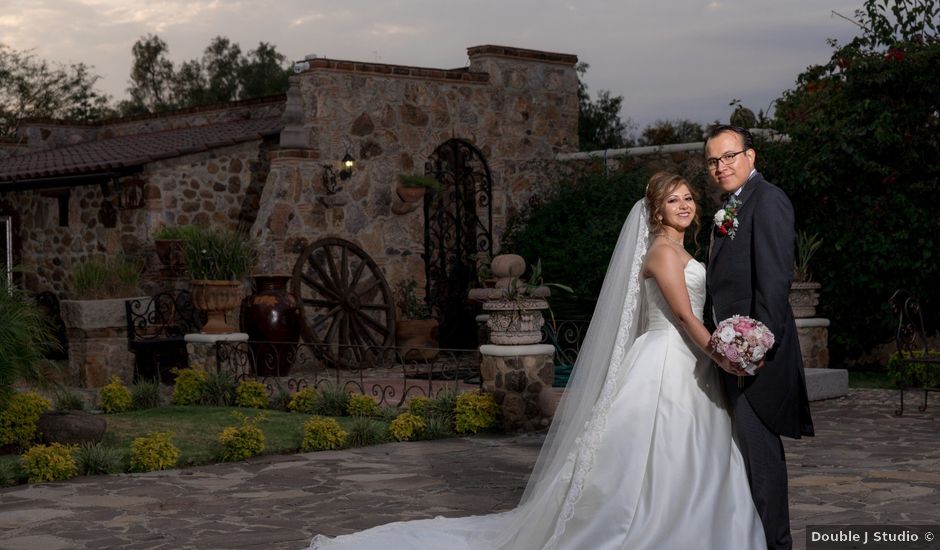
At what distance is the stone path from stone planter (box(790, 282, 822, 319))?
2728 millimetres

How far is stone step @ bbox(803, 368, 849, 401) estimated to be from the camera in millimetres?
10789

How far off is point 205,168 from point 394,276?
2.77 m

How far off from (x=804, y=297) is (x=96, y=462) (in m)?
7.09

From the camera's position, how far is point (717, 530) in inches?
181

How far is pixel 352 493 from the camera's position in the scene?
6.97 meters

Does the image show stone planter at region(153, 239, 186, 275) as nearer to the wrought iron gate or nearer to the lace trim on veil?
the wrought iron gate

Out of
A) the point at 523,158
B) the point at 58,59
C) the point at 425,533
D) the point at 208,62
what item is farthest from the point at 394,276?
the point at 208,62

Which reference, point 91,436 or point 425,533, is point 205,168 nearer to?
point 91,436

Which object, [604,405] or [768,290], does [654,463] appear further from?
[768,290]

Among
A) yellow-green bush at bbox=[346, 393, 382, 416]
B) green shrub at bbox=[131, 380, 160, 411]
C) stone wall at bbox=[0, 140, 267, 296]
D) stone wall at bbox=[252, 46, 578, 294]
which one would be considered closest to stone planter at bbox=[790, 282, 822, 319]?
yellow-green bush at bbox=[346, 393, 382, 416]

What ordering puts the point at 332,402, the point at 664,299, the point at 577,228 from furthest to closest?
the point at 577,228 < the point at 332,402 < the point at 664,299

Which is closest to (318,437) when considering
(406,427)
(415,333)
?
(406,427)

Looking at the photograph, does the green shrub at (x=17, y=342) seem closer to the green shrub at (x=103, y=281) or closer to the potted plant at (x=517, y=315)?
the potted plant at (x=517, y=315)

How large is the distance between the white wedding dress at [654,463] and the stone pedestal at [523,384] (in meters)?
4.14
